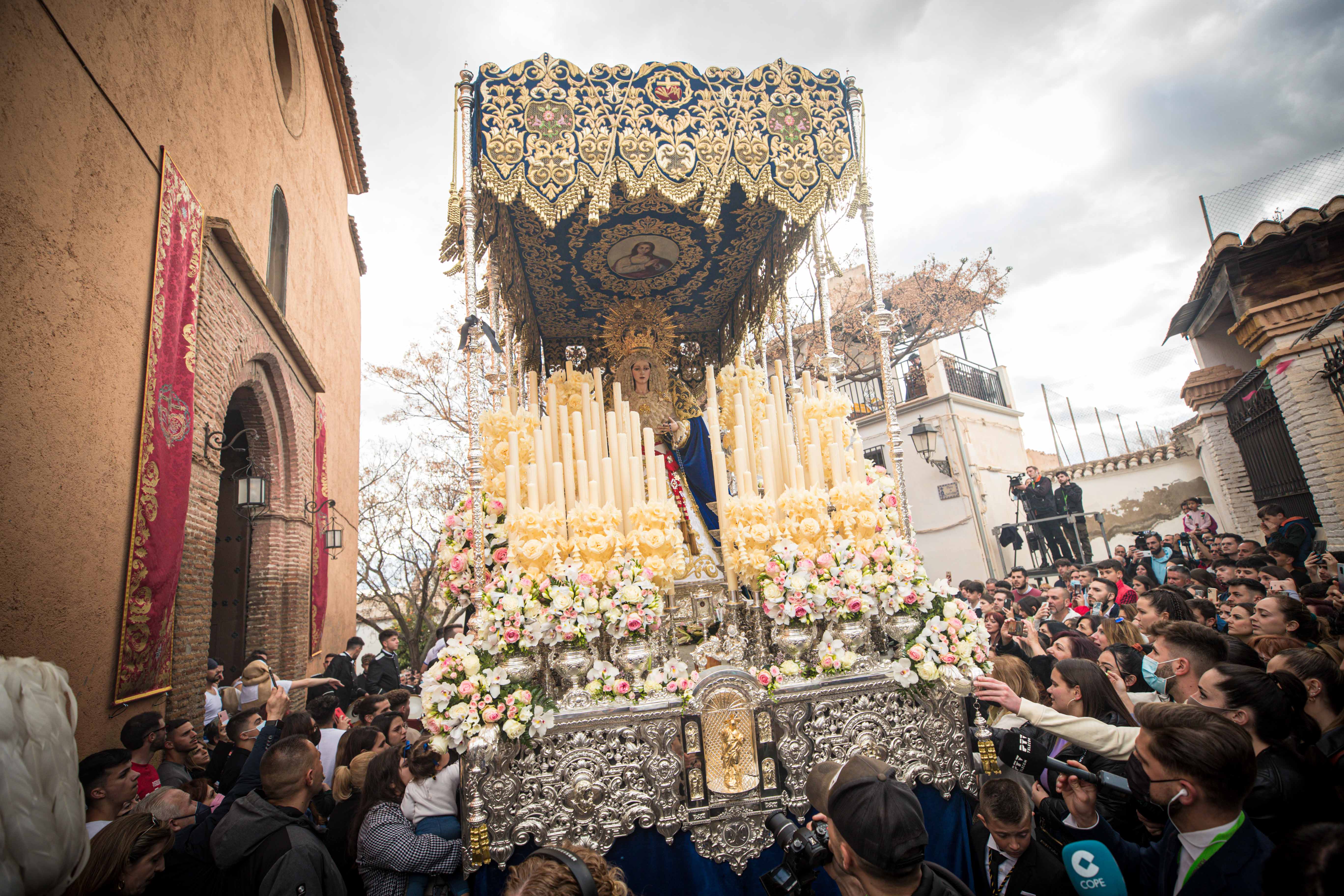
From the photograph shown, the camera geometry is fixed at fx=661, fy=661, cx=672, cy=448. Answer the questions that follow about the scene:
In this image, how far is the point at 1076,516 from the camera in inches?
430

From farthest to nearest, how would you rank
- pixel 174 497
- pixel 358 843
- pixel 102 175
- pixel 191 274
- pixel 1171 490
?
pixel 1171 490 < pixel 191 274 < pixel 174 497 < pixel 102 175 < pixel 358 843

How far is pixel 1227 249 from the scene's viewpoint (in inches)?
331

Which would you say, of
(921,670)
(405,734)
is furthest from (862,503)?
(405,734)

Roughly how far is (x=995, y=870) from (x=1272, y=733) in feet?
3.50

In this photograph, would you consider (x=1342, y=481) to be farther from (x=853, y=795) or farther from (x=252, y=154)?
(x=252, y=154)

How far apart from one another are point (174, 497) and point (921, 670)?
6.33 metres

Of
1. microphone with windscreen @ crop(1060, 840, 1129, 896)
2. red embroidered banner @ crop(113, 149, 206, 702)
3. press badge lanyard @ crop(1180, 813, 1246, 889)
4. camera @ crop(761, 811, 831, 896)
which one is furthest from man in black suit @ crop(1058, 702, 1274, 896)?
red embroidered banner @ crop(113, 149, 206, 702)

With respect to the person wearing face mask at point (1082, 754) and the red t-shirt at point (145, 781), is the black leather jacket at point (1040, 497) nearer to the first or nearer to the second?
the person wearing face mask at point (1082, 754)

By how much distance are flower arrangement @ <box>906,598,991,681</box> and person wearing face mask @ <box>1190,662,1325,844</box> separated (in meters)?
1.28

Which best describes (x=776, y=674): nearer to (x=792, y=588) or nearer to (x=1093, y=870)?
(x=792, y=588)

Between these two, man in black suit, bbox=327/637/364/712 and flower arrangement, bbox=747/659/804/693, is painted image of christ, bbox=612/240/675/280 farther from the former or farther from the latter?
man in black suit, bbox=327/637/364/712

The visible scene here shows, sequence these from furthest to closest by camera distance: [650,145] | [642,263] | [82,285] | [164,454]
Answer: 1. [642,263]
2. [164,454]
3. [82,285]
4. [650,145]

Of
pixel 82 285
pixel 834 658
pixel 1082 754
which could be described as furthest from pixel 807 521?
pixel 82 285

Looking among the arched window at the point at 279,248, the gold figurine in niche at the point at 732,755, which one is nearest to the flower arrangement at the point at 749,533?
the gold figurine in niche at the point at 732,755
